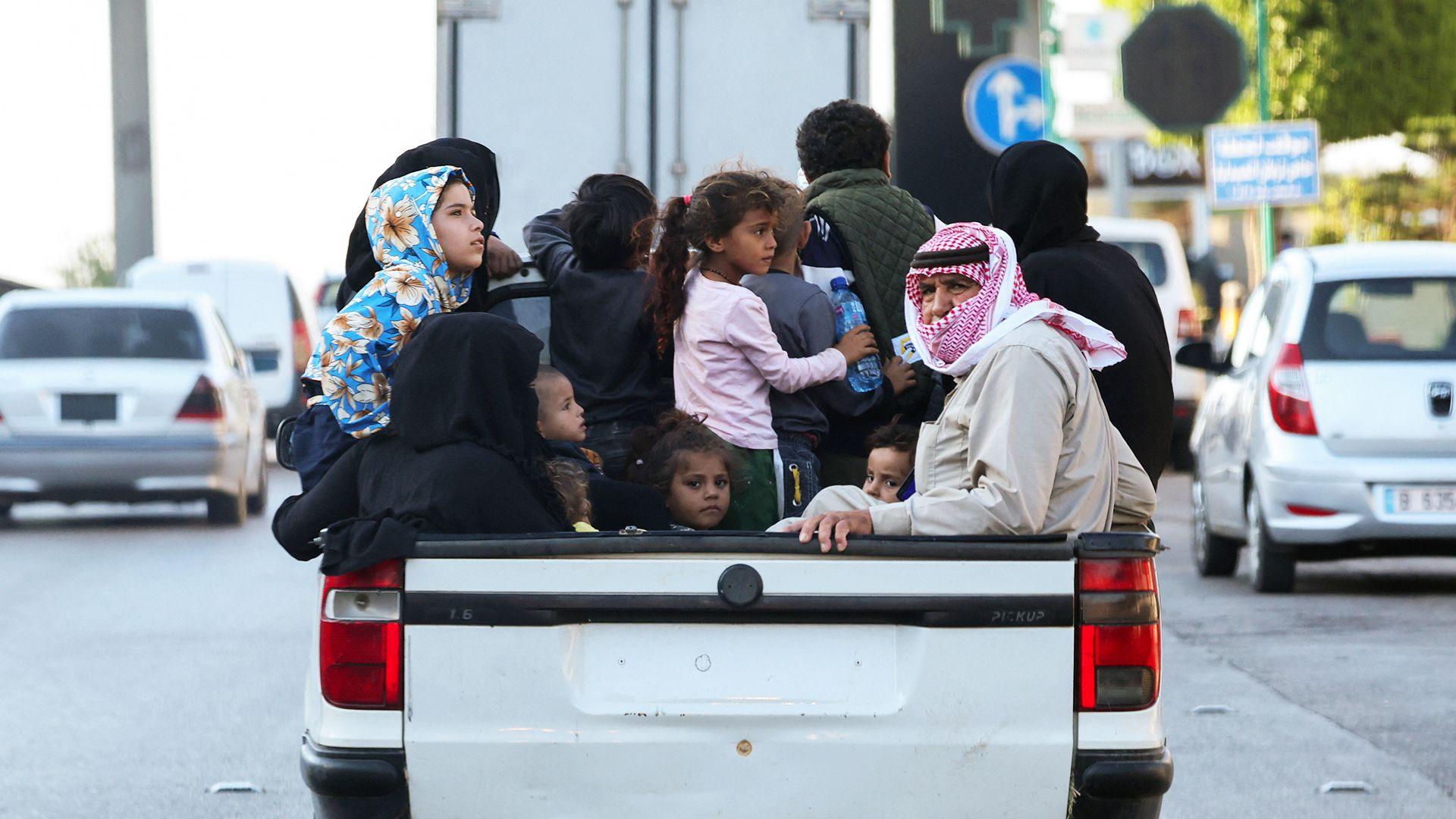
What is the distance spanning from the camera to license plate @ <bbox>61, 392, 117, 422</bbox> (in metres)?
15.9

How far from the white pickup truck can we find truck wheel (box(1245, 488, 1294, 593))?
7.64 m

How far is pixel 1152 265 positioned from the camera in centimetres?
2130

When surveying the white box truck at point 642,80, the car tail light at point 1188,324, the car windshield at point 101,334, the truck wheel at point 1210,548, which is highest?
the white box truck at point 642,80

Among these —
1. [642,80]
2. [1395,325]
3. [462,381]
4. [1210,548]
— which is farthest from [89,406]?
[462,381]

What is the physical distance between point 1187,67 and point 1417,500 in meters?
18.2

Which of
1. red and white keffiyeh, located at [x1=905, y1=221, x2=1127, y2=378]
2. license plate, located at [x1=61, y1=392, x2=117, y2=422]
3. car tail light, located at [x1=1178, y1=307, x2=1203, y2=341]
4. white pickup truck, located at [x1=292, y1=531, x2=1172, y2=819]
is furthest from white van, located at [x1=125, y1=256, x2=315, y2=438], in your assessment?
white pickup truck, located at [x1=292, y1=531, x2=1172, y2=819]

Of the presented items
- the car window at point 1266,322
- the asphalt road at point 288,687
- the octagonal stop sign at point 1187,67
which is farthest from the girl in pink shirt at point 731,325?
the octagonal stop sign at point 1187,67

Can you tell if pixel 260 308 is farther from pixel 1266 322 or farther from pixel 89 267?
pixel 89 267

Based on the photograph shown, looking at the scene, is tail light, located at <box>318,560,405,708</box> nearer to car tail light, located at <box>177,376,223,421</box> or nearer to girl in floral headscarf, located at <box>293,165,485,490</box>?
girl in floral headscarf, located at <box>293,165,485,490</box>

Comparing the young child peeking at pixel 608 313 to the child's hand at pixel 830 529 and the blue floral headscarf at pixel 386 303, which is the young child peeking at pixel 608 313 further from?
the child's hand at pixel 830 529

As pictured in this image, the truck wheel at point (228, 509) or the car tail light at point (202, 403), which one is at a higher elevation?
the car tail light at point (202, 403)

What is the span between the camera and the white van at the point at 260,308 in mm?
25141

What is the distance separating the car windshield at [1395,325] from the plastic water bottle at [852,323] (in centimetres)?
592

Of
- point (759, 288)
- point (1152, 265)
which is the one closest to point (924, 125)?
point (759, 288)
